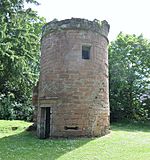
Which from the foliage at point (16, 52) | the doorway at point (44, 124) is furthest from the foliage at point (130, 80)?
the doorway at point (44, 124)

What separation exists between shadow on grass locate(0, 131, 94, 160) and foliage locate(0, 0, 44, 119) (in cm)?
602

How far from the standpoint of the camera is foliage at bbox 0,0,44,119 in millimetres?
13789

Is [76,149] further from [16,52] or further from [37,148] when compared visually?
[16,52]

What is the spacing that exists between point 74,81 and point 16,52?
8813 mm

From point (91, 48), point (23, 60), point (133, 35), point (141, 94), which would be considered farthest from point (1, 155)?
point (133, 35)

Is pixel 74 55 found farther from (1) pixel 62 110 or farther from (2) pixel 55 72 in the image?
(1) pixel 62 110

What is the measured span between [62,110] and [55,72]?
2.05 meters

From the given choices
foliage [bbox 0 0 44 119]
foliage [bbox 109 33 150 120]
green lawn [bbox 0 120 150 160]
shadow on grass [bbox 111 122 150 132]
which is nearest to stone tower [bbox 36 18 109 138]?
green lawn [bbox 0 120 150 160]

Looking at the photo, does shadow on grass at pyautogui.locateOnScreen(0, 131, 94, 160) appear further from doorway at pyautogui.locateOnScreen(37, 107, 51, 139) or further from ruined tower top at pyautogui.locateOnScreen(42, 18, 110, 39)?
ruined tower top at pyautogui.locateOnScreen(42, 18, 110, 39)

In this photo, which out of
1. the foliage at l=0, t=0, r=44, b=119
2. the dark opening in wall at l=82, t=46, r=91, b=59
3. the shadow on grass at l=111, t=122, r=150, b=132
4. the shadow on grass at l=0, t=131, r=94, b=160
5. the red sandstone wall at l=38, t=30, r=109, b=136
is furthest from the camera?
the shadow on grass at l=111, t=122, r=150, b=132

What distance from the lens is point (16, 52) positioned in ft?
67.5

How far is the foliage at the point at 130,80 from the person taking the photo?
84.5 ft

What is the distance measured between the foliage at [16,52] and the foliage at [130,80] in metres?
8.02

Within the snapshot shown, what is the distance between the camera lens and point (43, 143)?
11695 millimetres
